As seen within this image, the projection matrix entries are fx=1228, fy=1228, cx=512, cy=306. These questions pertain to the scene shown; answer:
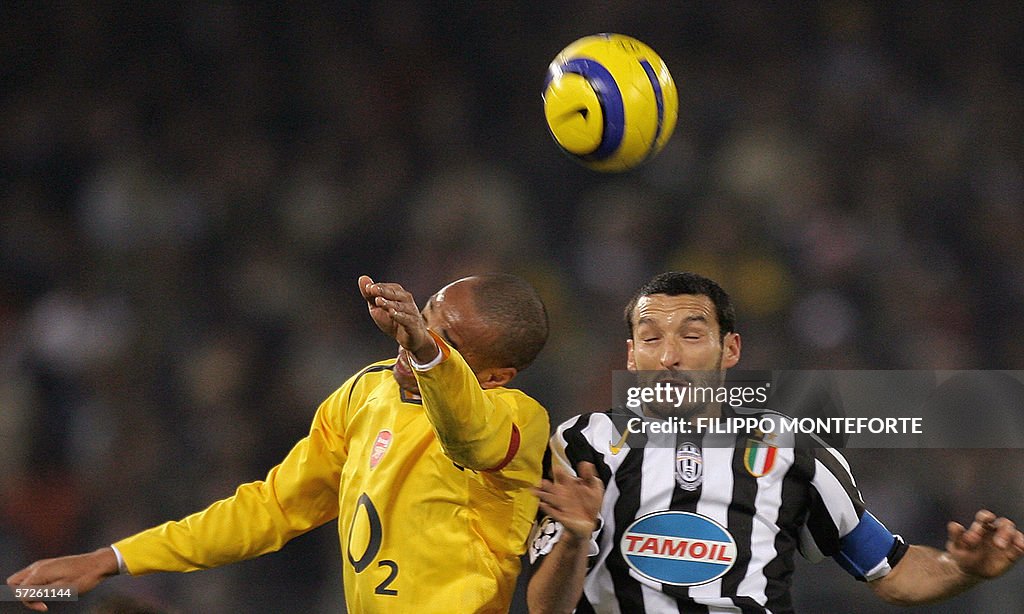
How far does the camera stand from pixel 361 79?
7680mm

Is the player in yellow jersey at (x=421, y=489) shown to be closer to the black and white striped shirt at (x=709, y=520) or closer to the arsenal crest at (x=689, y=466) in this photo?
the black and white striped shirt at (x=709, y=520)

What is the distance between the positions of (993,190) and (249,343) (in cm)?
411

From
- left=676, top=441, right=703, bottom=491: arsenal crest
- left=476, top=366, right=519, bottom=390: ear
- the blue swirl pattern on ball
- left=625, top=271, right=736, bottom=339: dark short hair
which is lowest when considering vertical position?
left=676, top=441, right=703, bottom=491: arsenal crest

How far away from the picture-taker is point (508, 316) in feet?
8.52

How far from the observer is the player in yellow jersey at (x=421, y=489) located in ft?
8.00

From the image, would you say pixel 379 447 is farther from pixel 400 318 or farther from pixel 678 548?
pixel 678 548

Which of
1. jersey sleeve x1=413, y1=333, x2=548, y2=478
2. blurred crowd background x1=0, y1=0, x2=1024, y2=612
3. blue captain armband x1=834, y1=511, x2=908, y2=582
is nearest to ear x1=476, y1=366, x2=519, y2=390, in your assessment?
jersey sleeve x1=413, y1=333, x2=548, y2=478

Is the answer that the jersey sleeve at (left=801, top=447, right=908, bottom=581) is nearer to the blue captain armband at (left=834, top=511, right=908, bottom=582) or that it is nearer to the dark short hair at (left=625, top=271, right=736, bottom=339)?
the blue captain armband at (left=834, top=511, right=908, bottom=582)

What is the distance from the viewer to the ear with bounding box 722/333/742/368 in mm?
2779

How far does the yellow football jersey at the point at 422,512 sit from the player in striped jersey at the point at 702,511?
10cm

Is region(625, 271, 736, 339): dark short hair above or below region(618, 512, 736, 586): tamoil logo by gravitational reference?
above

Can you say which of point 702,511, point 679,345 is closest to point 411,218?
point 679,345

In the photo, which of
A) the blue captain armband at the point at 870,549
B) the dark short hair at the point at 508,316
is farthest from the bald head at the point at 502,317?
the blue captain armband at the point at 870,549

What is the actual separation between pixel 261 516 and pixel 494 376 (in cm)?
63
